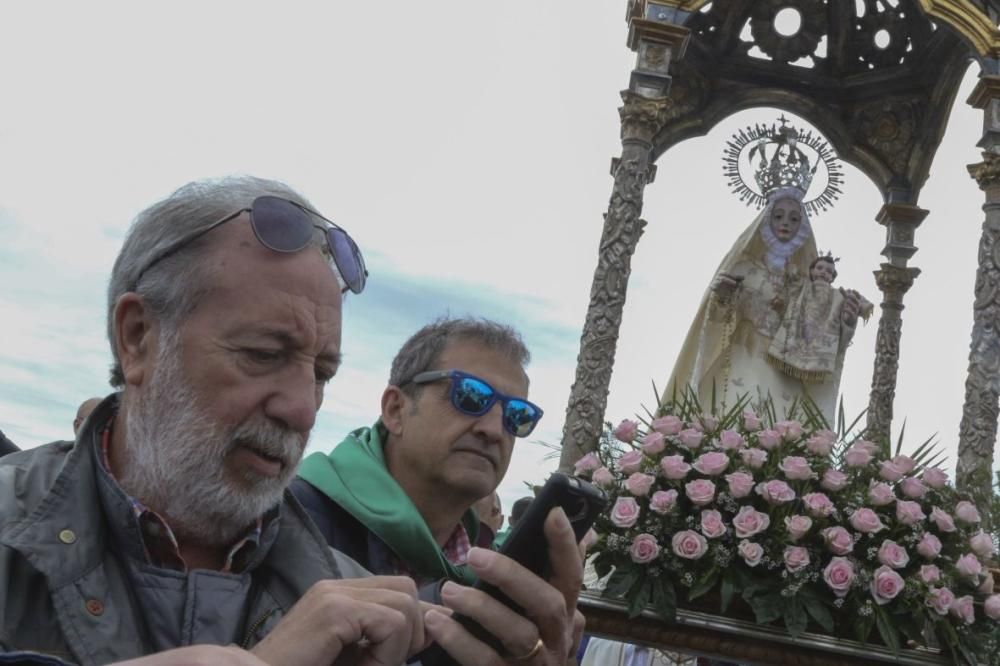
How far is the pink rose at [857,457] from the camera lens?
14.1ft

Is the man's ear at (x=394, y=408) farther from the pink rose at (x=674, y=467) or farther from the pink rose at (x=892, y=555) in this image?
the pink rose at (x=892, y=555)

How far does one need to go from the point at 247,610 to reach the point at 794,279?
829 centimetres

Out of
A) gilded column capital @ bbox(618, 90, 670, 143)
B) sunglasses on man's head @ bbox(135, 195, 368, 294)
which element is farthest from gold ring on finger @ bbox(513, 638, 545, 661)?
gilded column capital @ bbox(618, 90, 670, 143)

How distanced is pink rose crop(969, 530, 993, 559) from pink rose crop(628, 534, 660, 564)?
123 cm

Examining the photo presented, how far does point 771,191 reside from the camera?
991 centimetres

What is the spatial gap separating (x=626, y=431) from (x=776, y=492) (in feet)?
2.42

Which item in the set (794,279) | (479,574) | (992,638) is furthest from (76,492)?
A: (794,279)

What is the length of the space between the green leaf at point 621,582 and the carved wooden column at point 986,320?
6125 mm

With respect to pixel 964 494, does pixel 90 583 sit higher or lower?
lower

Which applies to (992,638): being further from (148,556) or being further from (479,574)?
(148,556)

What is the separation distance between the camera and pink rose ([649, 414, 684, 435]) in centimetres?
438

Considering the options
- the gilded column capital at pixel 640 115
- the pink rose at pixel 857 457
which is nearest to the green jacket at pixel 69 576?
the pink rose at pixel 857 457

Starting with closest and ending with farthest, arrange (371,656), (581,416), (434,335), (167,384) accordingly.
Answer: (371,656) < (167,384) < (434,335) < (581,416)

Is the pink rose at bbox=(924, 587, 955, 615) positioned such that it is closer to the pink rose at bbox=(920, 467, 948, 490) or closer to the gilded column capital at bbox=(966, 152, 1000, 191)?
the pink rose at bbox=(920, 467, 948, 490)
